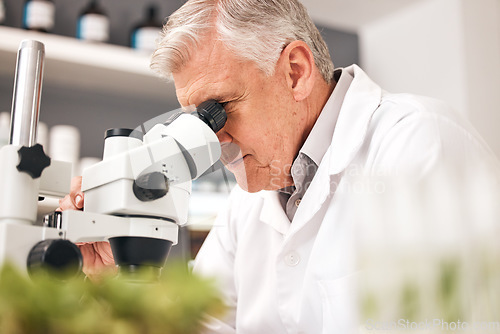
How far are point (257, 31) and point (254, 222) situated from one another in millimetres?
566

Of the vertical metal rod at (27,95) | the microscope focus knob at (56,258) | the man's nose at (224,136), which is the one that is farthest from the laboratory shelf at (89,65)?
the microscope focus knob at (56,258)

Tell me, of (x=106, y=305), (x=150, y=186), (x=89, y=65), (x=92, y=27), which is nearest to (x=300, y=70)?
(x=150, y=186)

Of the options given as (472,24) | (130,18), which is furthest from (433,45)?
(130,18)

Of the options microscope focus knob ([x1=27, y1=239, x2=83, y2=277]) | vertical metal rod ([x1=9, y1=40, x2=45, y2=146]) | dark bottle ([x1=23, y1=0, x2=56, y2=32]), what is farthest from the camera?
dark bottle ([x1=23, y1=0, x2=56, y2=32])

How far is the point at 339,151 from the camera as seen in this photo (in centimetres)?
132

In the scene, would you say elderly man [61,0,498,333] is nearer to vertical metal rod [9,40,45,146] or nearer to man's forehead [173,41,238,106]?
man's forehead [173,41,238,106]

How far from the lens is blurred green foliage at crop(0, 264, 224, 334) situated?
344mm

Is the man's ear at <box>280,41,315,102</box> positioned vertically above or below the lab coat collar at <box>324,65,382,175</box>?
above

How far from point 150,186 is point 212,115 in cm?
27

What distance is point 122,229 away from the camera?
861 mm

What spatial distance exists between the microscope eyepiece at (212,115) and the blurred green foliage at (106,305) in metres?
0.70

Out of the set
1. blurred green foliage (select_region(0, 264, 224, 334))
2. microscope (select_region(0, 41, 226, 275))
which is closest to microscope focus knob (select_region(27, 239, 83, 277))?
microscope (select_region(0, 41, 226, 275))

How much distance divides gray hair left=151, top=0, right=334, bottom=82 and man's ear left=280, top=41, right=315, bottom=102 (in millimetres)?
33

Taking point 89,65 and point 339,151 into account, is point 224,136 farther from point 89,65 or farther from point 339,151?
point 89,65
